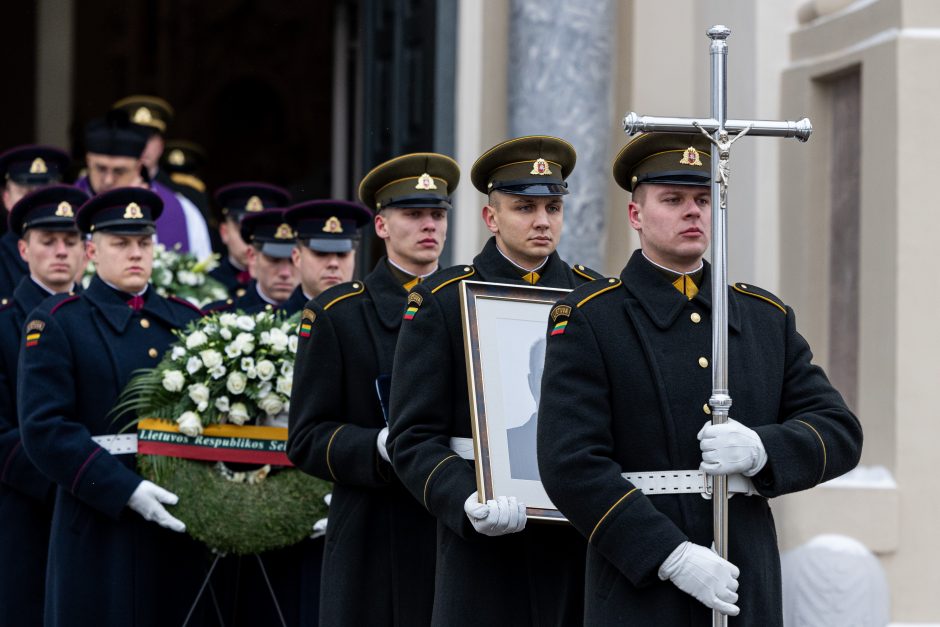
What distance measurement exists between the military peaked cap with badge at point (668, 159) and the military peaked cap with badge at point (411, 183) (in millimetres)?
1519

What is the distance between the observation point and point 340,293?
6117mm

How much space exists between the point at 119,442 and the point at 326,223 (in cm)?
124

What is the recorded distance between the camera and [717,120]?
4.36 metres

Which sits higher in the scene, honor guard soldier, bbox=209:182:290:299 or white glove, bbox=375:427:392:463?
honor guard soldier, bbox=209:182:290:299

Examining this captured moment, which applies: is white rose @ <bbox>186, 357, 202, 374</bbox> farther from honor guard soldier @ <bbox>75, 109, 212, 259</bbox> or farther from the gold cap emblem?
honor guard soldier @ <bbox>75, 109, 212, 259</bbox>

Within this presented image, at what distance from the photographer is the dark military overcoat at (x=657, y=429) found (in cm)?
424

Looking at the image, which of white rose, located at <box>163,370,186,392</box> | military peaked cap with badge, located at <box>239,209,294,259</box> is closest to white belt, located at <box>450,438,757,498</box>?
white rose, located at <box>163,370,186,392</box>

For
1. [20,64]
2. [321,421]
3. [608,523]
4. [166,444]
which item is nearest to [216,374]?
[166,444]

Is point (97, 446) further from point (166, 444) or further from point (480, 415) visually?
point (480, 415)

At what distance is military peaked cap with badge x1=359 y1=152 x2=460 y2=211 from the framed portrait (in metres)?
0.90

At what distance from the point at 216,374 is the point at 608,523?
9.03 feet

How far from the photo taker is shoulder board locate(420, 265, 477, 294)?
5.40m

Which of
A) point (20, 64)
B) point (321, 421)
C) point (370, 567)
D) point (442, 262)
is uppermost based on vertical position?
point (20, 64)

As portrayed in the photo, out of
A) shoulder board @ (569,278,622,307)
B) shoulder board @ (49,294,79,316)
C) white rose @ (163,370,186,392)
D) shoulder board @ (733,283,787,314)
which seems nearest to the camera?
shoulder board @ (569,278,622,307)
